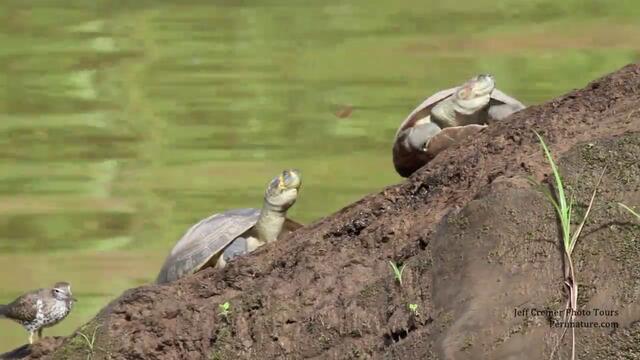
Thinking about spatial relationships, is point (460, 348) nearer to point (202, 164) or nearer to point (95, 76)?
point (202, 164)

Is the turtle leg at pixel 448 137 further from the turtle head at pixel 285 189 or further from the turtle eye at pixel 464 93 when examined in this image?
the turtle head at pixel 285 189

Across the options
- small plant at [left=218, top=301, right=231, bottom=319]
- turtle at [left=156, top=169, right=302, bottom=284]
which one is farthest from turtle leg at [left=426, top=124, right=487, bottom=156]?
small plant at [left=218, top=301, right=231, bottom=319]

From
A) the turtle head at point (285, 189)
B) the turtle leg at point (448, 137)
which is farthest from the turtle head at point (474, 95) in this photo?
the turtle head at point (285, 189)

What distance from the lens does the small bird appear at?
2.68 meters

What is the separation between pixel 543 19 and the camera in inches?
197

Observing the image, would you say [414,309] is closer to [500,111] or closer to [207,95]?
[500,111]

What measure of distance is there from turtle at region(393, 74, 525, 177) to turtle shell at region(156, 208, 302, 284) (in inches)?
13.6

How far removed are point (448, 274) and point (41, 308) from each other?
126 cm

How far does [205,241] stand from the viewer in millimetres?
2648

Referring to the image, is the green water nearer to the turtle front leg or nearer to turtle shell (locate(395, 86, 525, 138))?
turtle shell (locate(395, 86, 525, 138))

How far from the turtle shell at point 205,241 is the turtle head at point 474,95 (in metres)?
0.48

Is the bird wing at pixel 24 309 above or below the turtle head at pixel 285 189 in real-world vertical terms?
below

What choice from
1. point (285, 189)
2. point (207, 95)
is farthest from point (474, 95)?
point (207, 95)

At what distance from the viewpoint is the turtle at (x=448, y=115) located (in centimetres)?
254
